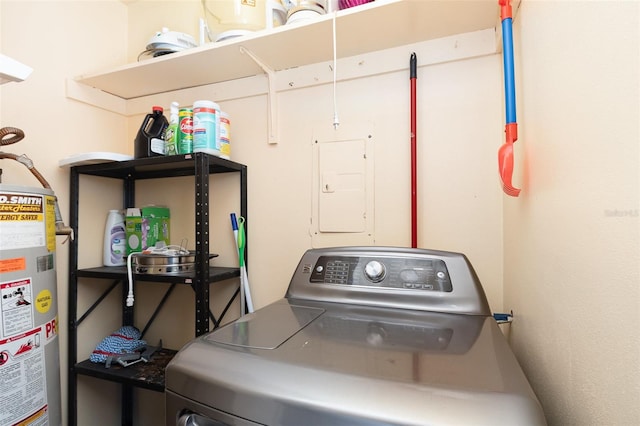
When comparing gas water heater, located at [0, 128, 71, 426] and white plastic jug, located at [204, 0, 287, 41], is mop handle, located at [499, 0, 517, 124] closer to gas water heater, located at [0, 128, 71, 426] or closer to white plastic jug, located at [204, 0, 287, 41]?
white plastic jug, located at [204, 0, 287, 41]

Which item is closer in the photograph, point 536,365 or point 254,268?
point 536,365

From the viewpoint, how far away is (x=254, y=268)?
145cm

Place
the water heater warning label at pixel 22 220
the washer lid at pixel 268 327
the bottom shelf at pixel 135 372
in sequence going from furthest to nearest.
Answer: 1. the bottom shelf at pixel 135 372
2. the water heater warning label at pixel 22 220
3. the washer lid at pixel 268 327

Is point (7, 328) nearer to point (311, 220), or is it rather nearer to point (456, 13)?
point (311, 220)

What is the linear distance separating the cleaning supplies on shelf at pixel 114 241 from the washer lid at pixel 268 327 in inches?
43.0

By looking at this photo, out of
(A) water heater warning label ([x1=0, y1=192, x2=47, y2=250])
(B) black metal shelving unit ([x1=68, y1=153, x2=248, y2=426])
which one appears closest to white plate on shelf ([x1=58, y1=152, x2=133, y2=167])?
(B) black metal shelving unit ([x1=68, y1=153, x2=248, y2=426])

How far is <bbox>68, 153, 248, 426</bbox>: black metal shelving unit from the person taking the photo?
1.16 metres

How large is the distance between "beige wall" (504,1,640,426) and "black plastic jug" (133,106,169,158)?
135cm

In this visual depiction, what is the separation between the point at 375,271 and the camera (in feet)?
2.89

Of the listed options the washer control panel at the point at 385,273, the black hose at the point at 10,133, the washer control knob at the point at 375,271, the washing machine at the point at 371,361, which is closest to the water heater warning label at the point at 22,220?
the black hose at the point at 10,133

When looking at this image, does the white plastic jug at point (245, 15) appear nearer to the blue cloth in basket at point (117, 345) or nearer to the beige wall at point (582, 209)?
the beige wall at point (582, 209)

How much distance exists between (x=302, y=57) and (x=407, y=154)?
24.0 inches

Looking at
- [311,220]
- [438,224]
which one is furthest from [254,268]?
[438,224]

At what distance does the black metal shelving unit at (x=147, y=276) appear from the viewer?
1.16 m
